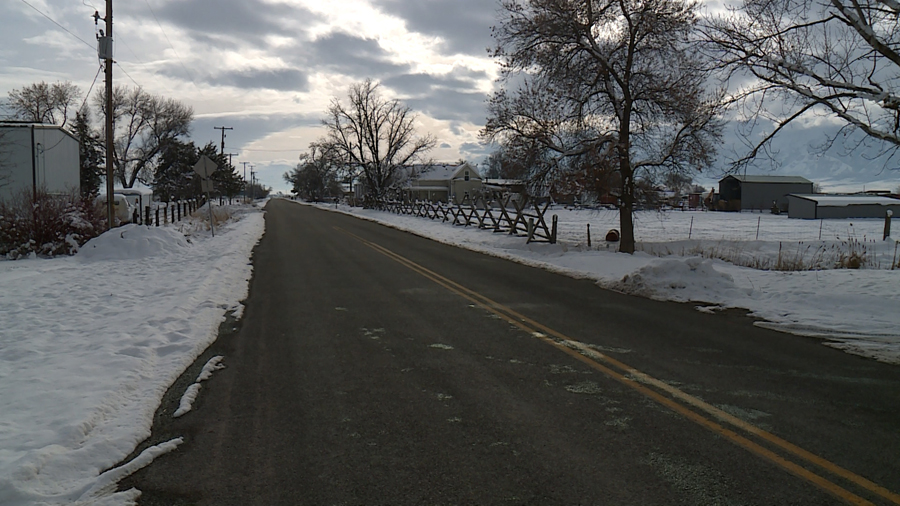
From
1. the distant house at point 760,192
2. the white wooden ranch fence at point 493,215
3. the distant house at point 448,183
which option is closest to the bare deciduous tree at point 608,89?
the white wooden ranch fence at point 493,215

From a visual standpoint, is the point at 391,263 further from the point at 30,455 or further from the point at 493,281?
the point at 30,455

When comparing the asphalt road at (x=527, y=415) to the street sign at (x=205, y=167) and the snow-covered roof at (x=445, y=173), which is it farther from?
the snow-covered roof at (x=445, y=173)

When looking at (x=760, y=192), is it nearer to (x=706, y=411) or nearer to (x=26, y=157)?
(x=26, y=157)

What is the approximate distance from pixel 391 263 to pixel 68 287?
24.3 ft

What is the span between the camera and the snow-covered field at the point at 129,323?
4180 millimetres

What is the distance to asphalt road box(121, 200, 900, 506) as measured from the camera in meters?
3.72

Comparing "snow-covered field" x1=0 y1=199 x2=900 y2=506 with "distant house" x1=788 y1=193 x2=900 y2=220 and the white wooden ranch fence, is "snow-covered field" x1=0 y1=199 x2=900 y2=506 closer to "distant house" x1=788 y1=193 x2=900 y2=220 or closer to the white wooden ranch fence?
the white wooden ranch fence

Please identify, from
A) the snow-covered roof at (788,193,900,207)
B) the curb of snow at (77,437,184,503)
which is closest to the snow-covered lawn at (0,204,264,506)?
the curb of snow at (77,437,184,503)

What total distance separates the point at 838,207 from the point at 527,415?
67397 mm

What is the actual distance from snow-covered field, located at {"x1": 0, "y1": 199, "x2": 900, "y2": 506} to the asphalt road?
356 mm

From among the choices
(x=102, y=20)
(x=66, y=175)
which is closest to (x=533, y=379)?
(x=102, y=20)

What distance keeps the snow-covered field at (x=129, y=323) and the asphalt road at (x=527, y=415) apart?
36cm

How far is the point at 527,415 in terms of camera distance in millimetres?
4922

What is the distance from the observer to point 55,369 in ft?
20.2
